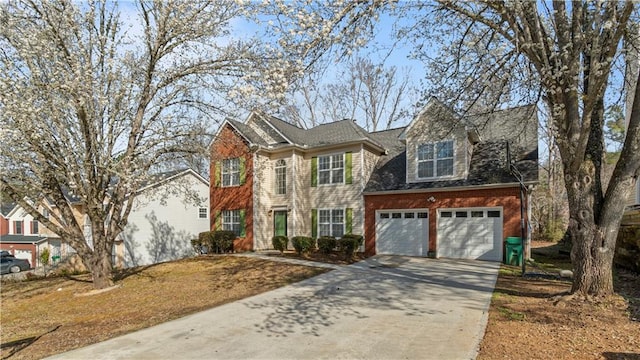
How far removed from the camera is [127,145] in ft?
32.8

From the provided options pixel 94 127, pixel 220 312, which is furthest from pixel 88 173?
pixel 220 312

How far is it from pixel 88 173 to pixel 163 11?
4936 millimetres

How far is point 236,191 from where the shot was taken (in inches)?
720

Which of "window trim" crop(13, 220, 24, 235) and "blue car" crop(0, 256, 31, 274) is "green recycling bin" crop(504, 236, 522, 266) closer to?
"blue car" crop(0, 256, 31, 274)

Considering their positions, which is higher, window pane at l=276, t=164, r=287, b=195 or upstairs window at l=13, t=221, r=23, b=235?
window pane at l=276, t=164, r=287, b=195

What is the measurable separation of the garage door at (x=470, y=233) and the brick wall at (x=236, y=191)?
31.1 ft

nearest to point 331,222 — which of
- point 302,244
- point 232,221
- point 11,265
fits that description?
point 302,244

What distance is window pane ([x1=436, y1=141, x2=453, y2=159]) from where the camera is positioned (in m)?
14.1

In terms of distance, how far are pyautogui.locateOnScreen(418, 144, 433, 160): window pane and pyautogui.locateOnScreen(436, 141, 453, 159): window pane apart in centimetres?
30

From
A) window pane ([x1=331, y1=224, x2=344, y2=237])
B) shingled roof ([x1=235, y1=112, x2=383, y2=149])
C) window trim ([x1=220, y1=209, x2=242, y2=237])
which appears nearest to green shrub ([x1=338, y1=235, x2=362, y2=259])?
window pane ([x1=331, y1=224, x2=344, y2=237])

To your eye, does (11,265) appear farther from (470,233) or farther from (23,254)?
(470,233)

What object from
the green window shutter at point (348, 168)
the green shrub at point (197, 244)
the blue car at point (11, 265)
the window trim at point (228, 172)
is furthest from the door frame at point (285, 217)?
the blue car at point (11, 265)

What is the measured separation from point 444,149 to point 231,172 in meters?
11.2

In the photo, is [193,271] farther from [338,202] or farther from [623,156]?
[623,156]
